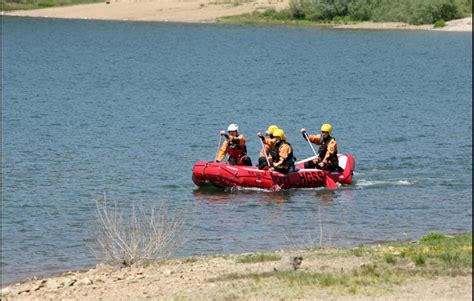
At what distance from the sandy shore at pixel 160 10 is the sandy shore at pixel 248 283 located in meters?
95.9

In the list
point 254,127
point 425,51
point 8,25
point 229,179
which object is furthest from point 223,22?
point 229,179

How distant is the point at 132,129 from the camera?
38.9 metres

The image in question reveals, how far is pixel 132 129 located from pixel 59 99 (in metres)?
11.0

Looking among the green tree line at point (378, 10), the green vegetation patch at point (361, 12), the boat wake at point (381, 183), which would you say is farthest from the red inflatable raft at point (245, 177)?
the green vegetation patch at point (361, 12)

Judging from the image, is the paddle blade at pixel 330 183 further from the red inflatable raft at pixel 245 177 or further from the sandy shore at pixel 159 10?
the sandy shore at pixel 159 10

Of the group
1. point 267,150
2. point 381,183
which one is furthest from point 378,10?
point 267,150

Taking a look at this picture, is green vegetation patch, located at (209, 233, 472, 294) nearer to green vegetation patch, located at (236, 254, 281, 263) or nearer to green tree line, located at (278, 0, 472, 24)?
green vegetation patch, located at (236, 254, 281, 263)

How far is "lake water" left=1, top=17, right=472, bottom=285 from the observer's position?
22812 mm

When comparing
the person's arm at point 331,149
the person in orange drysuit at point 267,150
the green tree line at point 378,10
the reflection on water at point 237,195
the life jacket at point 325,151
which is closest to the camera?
the reflection on water at point 237,195

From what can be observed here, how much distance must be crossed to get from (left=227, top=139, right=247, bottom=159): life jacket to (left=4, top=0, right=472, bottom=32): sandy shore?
3324 inches

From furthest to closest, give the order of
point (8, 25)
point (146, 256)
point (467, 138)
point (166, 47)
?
point (8, 25), point (166, 47), point (467, 138), point (146, 256)

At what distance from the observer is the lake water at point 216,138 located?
22.8 metres

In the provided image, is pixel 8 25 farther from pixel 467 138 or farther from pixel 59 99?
pixel 467 138

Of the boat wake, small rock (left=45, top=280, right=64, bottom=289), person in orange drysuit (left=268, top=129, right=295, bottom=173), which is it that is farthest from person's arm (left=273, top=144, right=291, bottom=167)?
small rock (left=45, top=280, right=64, bottom=289)
